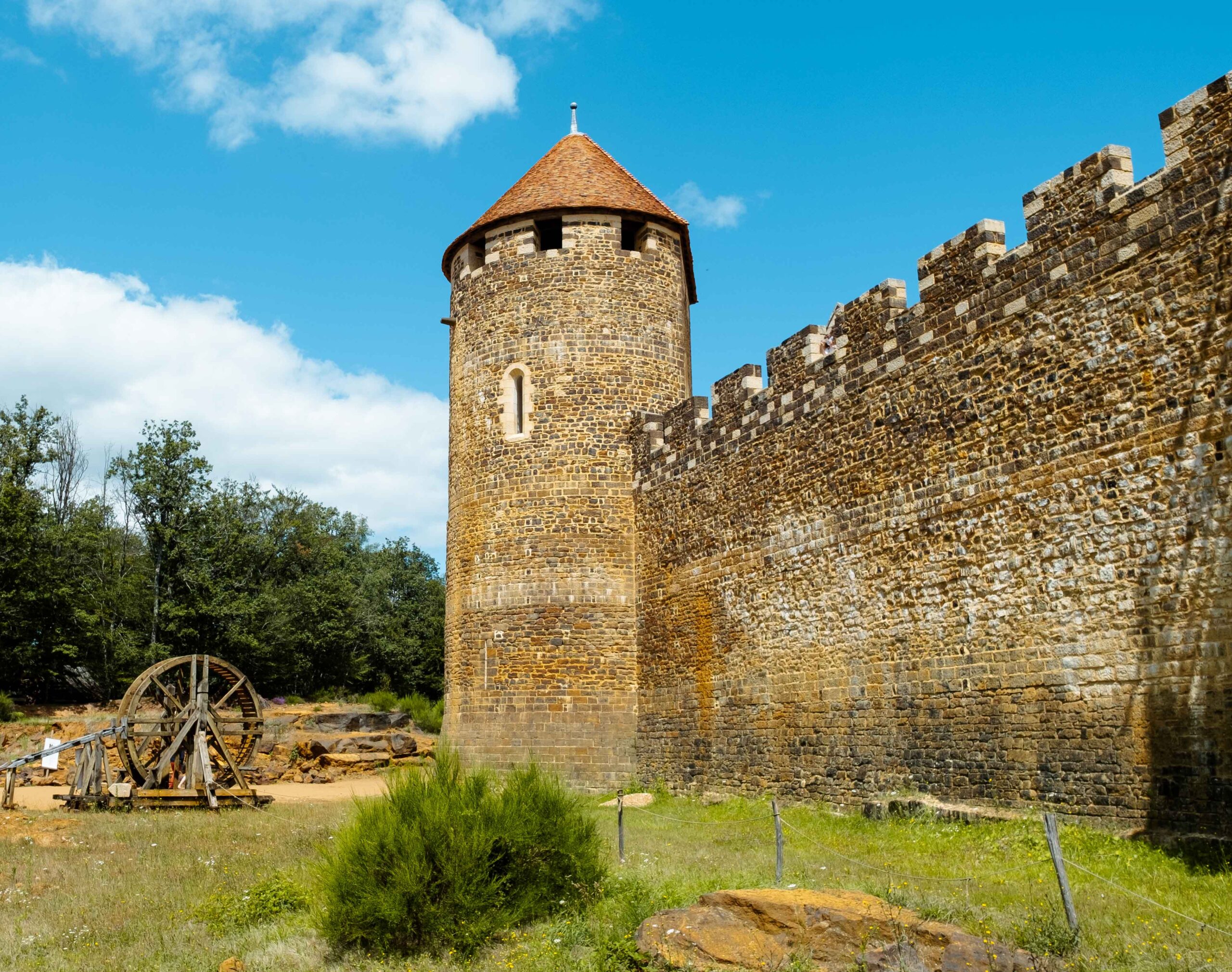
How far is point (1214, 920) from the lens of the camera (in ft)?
21.2

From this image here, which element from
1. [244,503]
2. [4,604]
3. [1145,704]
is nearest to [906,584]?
[1145,704]

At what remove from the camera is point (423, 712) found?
30.8m

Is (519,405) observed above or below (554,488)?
above

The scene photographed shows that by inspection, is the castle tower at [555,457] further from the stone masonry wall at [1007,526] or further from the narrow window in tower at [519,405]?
the stone masonry wall at [1007,526]

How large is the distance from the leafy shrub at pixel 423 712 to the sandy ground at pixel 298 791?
21.6ft

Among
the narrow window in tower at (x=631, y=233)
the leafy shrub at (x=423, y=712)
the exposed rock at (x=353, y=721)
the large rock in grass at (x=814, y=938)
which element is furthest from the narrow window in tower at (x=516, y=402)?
the leafy shrub at (x=423, y=712)

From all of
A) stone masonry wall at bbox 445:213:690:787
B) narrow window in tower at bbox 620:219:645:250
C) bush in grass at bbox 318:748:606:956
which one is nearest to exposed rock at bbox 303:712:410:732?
stone masonry wall at bbox 445:213:690:787

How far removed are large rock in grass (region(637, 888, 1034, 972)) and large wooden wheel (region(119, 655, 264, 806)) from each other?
441 inches

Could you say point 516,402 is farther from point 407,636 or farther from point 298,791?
point 407,636

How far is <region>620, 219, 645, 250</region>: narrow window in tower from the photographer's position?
18.9m

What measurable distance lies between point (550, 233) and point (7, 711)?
19.1 m

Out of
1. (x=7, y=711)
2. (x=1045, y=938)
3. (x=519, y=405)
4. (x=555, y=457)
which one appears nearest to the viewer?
(x=1045, y=938)

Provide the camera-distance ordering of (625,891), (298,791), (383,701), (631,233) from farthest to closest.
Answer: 1. (383,701)
2. (298,791)
3. (631,233)
4. (625,891)

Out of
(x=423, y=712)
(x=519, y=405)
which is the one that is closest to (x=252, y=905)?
(x=519, y=405)
